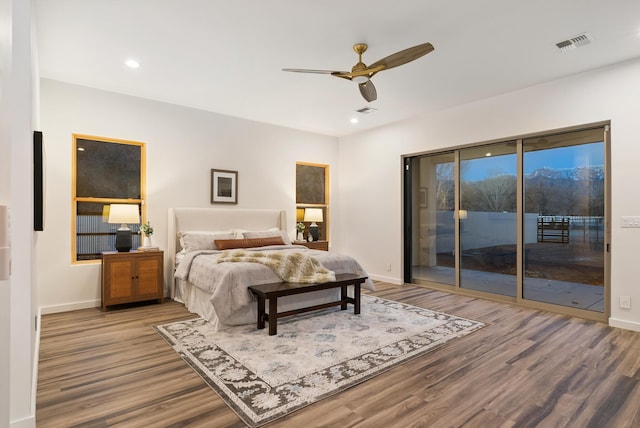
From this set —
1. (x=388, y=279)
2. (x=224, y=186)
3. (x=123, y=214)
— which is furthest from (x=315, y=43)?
(x=388, y=279)

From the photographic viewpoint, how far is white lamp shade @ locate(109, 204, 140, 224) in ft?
14.8

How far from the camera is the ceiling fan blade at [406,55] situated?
2.82 m

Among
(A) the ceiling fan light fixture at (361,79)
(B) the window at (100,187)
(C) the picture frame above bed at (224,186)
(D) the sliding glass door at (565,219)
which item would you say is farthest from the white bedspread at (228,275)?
(D) the sliding glass door at (565,219)

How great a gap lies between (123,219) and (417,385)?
3969mm

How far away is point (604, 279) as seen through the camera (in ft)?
13.3

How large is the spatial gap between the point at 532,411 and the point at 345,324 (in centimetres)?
191

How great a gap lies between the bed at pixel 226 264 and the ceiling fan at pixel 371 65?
2.04 m

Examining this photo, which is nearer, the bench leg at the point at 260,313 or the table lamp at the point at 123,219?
the bench leg at the point at 260,313

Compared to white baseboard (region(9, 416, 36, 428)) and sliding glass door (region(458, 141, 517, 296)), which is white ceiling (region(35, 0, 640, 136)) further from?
white baseboard (region(9, 416, 36, 428))

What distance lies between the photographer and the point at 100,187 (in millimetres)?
Result: 4742

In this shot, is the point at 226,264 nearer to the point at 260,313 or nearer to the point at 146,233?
the point at 260,313

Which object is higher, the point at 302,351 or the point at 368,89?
the point at 368,89

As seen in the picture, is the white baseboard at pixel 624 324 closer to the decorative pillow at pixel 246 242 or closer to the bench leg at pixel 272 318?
the bench leg at pixel 272 318

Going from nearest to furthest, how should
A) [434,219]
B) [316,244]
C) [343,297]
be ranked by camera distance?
[343,297] → [434,219] → [316,244]
